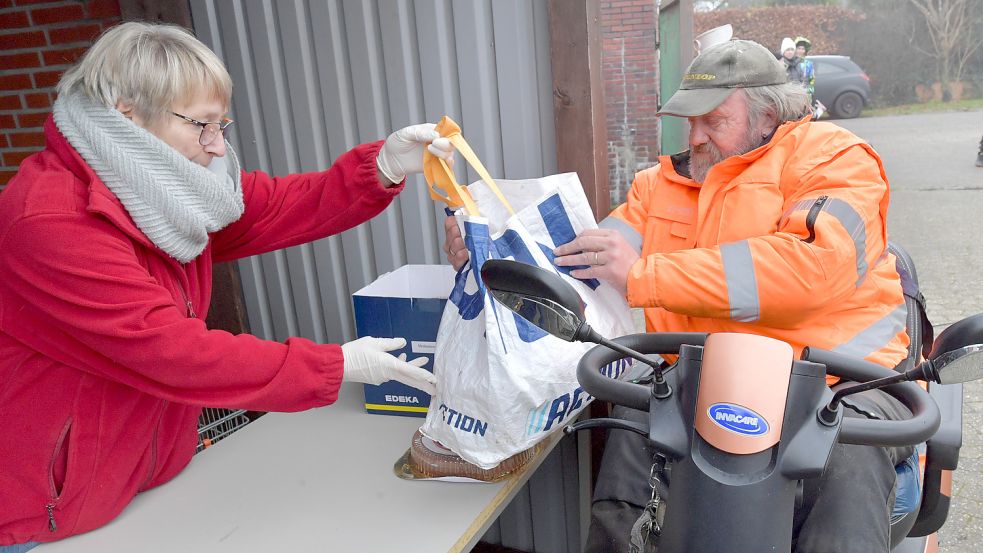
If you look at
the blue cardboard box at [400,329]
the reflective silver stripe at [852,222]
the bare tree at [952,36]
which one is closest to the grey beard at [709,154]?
the reflective silver stripe at [852,222]

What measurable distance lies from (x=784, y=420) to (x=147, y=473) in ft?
4.79

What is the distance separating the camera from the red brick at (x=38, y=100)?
2992mm

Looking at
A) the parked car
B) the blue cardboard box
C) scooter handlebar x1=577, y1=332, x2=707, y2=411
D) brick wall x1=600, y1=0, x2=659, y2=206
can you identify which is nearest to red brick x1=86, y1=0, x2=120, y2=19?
the blue cardboard box

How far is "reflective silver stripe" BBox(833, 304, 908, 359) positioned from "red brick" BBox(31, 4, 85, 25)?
303 cm

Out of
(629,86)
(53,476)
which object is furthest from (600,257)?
(629,86)

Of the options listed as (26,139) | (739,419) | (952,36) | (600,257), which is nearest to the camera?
(739,419)

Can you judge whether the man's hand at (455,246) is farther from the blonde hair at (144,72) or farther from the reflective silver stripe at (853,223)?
the reflective silver stripe at (853,223)

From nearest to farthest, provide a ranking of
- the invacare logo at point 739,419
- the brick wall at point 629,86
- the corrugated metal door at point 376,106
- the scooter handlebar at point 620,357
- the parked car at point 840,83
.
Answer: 1. the invacare logo at point 739,419
2. the scooter handlebar at point 620,357
3. the corrugated metal door at point 376,106
4. the brick wall at point 629,86
5. the parked car at point 840,83

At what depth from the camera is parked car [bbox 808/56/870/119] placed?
57.2 ft

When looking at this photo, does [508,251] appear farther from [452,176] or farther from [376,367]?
[376,367]

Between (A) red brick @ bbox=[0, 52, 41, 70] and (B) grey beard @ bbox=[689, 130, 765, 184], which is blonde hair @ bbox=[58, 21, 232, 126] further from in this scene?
(A) red brick @ bbox=[0, 52, 41, 70]

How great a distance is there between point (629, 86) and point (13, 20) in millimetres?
7312

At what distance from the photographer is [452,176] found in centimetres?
173

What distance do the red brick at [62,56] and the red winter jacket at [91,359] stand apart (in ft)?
5.51
